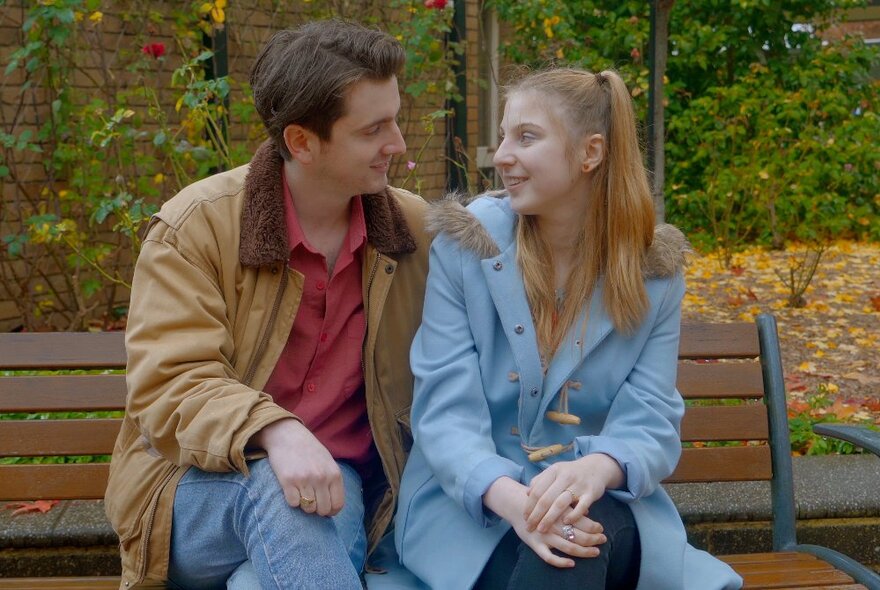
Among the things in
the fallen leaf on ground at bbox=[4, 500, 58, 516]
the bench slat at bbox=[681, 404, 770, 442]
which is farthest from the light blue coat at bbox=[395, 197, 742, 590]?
the fallen leaf on ground at bbox=[4, 500, 58, 516]

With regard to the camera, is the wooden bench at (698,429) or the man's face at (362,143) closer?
the man's face at (362,143)

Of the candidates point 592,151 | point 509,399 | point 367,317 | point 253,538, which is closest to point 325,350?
point 367,317

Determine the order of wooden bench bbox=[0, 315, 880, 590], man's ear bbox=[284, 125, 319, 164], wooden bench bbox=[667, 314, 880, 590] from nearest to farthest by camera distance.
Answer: man's ear bbox=[284, 125, 319, 164] → wooden bench bbox=[0, 315, 880, 590] → wooden bench bbox=[667, 314, 880, 590]

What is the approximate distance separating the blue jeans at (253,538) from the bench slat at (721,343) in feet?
3.69

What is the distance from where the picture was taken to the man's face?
2551 mm

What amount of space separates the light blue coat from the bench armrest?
0.51 metres

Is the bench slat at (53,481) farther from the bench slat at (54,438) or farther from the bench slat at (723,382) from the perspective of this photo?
the bench slat at (723,382)

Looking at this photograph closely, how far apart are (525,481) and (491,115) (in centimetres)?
815

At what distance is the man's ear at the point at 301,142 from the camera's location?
2.58 m

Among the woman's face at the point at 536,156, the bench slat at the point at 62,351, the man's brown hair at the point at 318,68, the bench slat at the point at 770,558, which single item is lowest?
the bench slat at the point at 770,558

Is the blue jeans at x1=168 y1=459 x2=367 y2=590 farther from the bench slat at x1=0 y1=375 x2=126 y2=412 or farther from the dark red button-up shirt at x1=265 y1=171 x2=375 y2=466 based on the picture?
the bench slat at x1=0 y1=375 x2=126 y2=412

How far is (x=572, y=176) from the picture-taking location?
263cm

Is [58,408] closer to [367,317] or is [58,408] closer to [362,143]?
[367,317]

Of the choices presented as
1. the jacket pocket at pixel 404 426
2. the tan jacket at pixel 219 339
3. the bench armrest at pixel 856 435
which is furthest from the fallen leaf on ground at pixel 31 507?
the bench armrest at pixel 856 435
